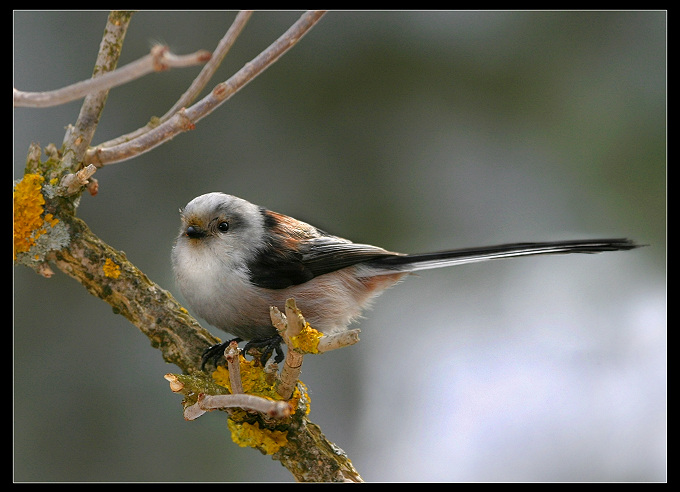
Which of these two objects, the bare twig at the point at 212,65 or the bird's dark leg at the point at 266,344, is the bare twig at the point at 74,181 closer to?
the bare twig at the point at 212,65

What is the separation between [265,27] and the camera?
376 cm

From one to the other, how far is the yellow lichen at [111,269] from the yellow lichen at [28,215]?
0.75ft

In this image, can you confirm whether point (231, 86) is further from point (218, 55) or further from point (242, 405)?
point (242, 405)

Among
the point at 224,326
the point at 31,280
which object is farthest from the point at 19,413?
the point at 224,326

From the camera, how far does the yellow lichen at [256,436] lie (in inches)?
85.4

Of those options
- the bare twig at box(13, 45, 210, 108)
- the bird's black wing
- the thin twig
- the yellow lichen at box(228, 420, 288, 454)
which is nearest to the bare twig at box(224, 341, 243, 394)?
the thin twig

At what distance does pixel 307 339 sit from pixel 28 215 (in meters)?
1.19

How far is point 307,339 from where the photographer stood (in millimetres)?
1735

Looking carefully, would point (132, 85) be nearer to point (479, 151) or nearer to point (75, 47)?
point (75, 47)

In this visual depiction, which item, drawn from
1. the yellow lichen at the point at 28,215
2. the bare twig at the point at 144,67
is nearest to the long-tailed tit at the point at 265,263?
the yellow lichen at the point at 28,215

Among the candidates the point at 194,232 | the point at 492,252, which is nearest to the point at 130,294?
the point at 194,232

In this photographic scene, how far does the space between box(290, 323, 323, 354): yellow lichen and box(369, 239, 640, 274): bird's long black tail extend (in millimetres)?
953

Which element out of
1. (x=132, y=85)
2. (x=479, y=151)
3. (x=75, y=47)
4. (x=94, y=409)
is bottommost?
(x=94, y=409)

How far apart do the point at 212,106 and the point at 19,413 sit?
7.88ft
